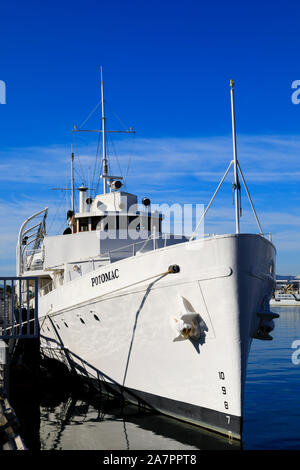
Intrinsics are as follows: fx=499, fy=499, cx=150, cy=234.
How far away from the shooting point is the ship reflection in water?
1093 centimetres

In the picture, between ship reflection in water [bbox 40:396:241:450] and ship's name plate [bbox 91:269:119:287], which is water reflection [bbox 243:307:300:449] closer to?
ship reflection in water [bbox 40:396:241:450]

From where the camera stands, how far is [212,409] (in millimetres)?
11297

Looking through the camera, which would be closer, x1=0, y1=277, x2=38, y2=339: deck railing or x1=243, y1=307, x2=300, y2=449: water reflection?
x1=243, y1=307, x2=300, y2=449: water reflection

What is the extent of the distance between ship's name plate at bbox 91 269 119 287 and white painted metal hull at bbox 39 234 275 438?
8cm

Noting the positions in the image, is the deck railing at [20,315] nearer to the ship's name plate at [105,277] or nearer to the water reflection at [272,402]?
the ship's name plate at [105,277]

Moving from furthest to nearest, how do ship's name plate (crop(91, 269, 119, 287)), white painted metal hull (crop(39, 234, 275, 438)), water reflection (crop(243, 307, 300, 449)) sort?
ship's name plate (crop(91, 269, 119, 287)) < water reflection (crop(243, 307, 300, 449)) < white painted metal hull (crop(39, 234, 275, 438))

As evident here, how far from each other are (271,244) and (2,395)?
7774 millimetres

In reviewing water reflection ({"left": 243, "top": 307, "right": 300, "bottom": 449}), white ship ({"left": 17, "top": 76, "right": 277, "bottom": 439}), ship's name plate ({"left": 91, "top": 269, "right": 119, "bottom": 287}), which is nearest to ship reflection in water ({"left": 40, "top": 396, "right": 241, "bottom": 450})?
white ship ({"left": 17, "top": 76, "right": 277, "bottom": 439})

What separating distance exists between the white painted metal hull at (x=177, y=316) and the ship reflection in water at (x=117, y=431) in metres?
0.34

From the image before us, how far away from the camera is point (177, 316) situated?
11672mm

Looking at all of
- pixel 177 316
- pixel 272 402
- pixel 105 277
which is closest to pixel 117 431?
pixel 177 316

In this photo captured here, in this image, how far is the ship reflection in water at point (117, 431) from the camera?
430 inches

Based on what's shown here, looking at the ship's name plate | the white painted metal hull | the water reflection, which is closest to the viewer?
the white painted metal hull

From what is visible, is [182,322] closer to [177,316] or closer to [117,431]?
[177,316]
